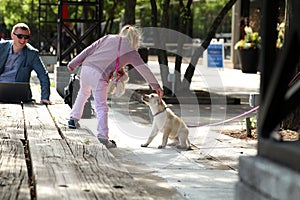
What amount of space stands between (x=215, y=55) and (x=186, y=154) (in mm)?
22058

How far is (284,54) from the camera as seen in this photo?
3.36m

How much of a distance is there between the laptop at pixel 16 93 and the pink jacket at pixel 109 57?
131 cm

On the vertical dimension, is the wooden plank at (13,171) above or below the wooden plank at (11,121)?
above

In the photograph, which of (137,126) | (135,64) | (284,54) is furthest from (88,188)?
(137,126)

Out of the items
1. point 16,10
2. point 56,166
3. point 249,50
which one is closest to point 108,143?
point 56,166

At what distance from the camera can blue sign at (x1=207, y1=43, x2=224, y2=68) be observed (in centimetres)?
3029

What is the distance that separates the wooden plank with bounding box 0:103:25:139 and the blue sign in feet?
70.7

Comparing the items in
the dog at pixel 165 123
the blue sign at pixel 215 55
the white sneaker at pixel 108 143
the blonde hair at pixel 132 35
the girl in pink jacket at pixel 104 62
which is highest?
the blonde hair at pixel 132 35

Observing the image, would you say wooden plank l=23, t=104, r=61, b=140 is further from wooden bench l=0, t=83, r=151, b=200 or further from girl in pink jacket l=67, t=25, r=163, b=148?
girl in pink jacket l=67, t=25, r=163, b=148

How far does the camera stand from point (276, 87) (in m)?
3.46

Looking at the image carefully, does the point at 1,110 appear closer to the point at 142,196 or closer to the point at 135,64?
the point at 135,64

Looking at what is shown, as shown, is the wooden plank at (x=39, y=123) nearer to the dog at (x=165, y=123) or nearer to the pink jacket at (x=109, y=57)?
the pink jacket at (x=109, y=57)

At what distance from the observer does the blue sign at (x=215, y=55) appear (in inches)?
1193

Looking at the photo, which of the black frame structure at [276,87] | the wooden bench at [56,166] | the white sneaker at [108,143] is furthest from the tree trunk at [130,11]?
the black frame structure at [276,87]
